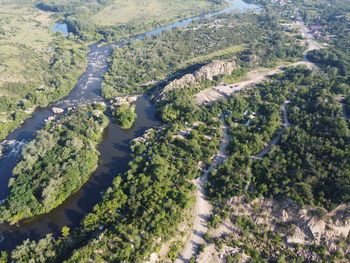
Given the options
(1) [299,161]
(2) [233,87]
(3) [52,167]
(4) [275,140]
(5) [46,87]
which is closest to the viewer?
(1) [299,161]

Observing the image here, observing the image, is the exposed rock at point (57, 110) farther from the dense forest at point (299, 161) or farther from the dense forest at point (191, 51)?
the dense forest at point (299, 161)

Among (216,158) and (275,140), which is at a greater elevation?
(275,140)

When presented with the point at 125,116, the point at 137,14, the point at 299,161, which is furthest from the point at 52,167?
the point at 137,14

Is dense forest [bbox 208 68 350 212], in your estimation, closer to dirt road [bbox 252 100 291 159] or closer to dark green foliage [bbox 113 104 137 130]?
dirt road [bbox 252 100 291 159]

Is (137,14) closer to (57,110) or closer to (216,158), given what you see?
(57,110)

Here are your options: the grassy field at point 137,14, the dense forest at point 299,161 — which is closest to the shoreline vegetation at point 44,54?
the grassy field at point 137,14

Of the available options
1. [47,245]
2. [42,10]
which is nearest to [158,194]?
[47,245]

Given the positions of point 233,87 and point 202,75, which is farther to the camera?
point 202,75

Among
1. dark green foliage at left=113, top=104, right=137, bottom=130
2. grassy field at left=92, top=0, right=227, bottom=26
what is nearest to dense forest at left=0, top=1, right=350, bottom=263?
dark green foliage at left=113, top=104, right=137, bottom=130
